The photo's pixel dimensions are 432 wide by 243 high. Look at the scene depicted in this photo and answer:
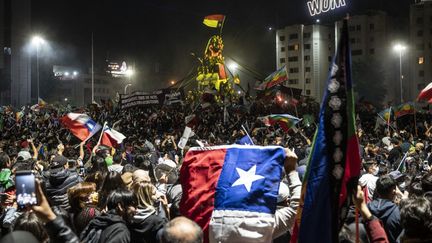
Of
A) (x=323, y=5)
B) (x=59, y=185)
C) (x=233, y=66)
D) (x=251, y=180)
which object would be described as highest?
(x=323, y=5)

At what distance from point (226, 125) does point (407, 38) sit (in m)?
60.3

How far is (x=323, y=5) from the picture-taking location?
7406 cm

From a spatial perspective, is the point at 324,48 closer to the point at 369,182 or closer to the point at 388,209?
the point at 369,182

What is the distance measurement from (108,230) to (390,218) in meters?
2.88

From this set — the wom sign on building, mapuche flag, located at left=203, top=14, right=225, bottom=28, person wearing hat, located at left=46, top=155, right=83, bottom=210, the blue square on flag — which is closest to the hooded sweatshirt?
the blue square on flag

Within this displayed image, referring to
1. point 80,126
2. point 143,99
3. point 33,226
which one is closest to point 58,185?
point 33,226

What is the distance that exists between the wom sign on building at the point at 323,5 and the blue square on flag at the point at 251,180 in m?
70.5

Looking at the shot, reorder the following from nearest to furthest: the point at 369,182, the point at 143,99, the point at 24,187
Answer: the point at 24,187 < the point at 369,182 < the point at 143,99

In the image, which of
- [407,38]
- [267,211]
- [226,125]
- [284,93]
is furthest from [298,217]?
[407,38]

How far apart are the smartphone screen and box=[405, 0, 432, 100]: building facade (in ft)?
239

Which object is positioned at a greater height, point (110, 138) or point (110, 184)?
point (110, 138)

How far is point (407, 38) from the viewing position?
7881 cm

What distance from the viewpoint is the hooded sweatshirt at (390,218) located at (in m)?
5.32

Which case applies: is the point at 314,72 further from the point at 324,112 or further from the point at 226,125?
the point at 324,112
